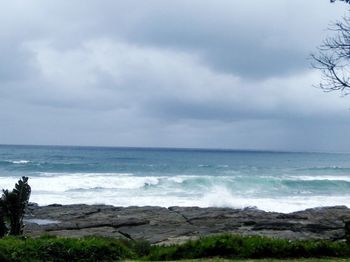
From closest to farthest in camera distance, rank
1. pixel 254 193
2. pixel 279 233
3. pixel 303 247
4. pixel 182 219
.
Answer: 1. pixel 303 247
2. pixel 279 233
3. pixel 182 219
4. pixel 254 193

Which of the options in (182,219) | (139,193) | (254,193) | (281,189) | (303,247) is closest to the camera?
(303,247)

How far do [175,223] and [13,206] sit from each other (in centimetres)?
615

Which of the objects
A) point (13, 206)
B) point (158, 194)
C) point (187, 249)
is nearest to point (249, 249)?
point (187, 249)

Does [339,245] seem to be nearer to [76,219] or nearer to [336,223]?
[336,223]

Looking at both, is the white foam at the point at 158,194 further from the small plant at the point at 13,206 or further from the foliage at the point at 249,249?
the foliage at the point at 249,249

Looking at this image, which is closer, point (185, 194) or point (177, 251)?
point (177, 251)

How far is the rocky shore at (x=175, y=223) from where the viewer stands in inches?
554

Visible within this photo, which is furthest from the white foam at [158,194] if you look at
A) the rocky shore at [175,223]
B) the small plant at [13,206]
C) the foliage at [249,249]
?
the foliage at [249,249]

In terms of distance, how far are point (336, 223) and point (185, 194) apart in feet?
67.1

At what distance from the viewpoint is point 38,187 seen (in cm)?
3906

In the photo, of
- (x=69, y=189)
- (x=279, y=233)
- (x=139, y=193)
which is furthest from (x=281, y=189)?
(x=279, y=233)

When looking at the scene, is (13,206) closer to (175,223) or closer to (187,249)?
(187,249)

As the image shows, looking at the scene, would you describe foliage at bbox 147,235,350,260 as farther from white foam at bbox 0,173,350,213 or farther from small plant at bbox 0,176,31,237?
white foam at bbox 0,173,350,213

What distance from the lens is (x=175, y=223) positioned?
53.6ft
